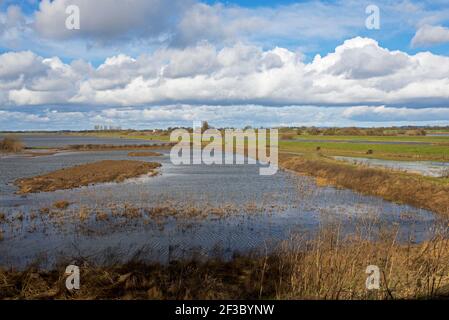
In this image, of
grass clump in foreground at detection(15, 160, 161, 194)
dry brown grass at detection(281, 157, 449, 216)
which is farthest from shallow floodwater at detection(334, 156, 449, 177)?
grass clump in foreground at detection(15, 160, 161, 194)

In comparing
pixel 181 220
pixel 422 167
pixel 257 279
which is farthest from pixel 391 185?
pixel 257 279

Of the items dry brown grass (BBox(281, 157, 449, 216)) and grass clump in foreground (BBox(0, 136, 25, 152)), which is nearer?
dry brown grass (BBox(281, 157, 449, 216))

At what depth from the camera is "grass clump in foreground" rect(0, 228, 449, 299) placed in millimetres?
9055

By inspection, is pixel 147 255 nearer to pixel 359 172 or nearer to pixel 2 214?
pixel 2 214

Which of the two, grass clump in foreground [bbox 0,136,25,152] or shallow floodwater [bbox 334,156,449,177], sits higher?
grass clump in foreground [bbox 0,136,25,152]

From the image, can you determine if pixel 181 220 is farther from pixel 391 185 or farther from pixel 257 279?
pixel 391 185

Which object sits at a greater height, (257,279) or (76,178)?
(257,279)

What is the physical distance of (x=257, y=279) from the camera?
38.3ft

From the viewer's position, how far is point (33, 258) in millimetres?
14227

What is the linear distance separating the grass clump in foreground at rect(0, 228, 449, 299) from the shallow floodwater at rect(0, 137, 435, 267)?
2078 mm

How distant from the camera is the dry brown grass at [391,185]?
2703 cm

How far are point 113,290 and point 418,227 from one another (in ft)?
54.0

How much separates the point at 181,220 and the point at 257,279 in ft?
31.8

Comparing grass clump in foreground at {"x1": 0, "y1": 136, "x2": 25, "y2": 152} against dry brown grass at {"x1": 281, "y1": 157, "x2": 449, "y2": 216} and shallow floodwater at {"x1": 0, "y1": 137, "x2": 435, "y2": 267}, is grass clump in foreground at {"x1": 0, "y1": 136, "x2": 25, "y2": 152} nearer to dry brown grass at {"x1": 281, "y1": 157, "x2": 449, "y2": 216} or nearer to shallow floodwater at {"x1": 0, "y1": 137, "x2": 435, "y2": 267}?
shallow floodwater at {"x1": 0, "y1": 137, "x2": 435, "y2": 267}
